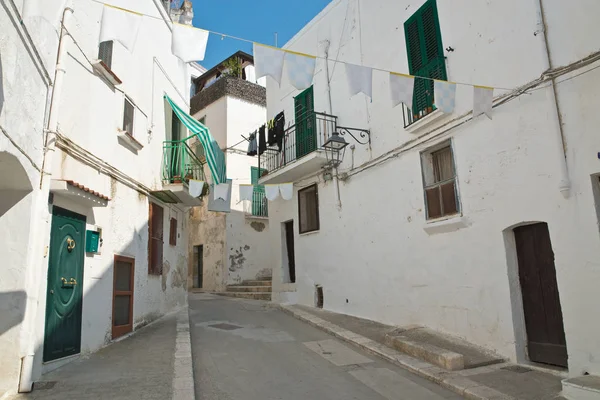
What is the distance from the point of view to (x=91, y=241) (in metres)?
7.07

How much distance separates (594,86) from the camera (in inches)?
217

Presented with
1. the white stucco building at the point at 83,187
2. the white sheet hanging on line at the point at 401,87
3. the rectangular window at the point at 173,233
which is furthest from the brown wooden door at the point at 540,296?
the rectangular window at the point at 173,233

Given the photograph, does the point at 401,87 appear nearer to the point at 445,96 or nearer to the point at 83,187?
the point at 445,96

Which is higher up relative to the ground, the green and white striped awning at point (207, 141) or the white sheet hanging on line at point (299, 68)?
the green and white striped awning at point (207, 141)

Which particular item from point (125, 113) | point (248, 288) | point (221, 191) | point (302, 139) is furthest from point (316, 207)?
point (125, 113)

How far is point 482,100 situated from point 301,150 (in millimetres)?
6330

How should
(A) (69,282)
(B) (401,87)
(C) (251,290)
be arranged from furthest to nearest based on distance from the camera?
(C) (251,290), (B) (401,87), (A) (69,282)

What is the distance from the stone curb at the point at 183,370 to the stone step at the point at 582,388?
4206mm

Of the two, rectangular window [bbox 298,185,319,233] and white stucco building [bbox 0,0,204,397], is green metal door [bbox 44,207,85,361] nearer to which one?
white stucco building [bbox 0,0,204,397]

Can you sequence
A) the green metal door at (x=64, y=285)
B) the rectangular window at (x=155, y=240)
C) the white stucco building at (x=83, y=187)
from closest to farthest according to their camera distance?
the white stucco building at (x=83, y=187), the green metal door at (x=64, y=285), the rectangular window at (x=155, y=240)

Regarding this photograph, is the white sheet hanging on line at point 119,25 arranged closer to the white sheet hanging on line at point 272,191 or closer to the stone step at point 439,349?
the stone step at point 439,349

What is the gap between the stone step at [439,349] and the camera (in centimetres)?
617

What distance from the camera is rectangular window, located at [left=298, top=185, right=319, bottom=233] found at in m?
12.4

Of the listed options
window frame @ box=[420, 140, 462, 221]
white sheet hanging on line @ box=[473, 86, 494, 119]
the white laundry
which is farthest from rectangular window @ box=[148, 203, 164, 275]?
white sheet hanging on line @ box=[473, 86, 494, 119]
